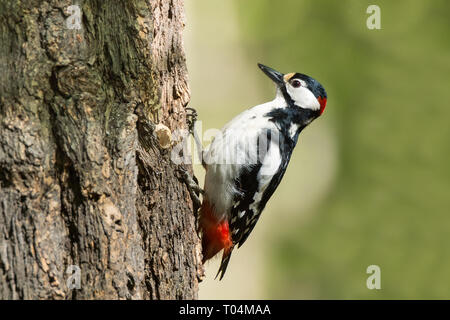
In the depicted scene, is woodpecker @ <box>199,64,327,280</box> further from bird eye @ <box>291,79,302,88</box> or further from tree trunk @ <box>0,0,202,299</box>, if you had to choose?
tree trunk @ <box>0,0,202,299</box>

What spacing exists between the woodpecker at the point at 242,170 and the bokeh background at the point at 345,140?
1.29 m

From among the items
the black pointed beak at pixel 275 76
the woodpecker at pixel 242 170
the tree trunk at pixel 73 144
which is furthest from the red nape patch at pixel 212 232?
the black pointed beak at pixel 275 76

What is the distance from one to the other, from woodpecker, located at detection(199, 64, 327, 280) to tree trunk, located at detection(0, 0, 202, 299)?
0.80 m

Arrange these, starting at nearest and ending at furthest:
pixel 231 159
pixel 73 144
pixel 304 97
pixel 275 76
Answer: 1. pixel 73 144
2. pixel 231 159
3. pixel 304 97
4. pixel 275 76

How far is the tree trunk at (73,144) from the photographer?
6.91 ft

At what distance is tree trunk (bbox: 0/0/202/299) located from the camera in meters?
2.11

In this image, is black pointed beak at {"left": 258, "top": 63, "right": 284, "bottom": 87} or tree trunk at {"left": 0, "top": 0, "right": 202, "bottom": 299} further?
black pointed beak at {"left": 258, "top": 63, "right": 284, "bottom": 87}

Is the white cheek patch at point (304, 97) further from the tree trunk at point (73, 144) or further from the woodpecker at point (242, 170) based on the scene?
the tree trunk at point (73, 144)

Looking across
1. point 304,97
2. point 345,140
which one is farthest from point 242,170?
point 345,140

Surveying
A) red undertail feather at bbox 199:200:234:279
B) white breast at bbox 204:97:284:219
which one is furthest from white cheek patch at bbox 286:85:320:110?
red undertail feather at bbox 199:200:234:279

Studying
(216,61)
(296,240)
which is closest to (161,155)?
(216,61)

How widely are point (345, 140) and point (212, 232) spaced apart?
242cm

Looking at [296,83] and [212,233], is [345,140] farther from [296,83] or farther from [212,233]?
[212,233]

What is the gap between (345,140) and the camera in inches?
205
